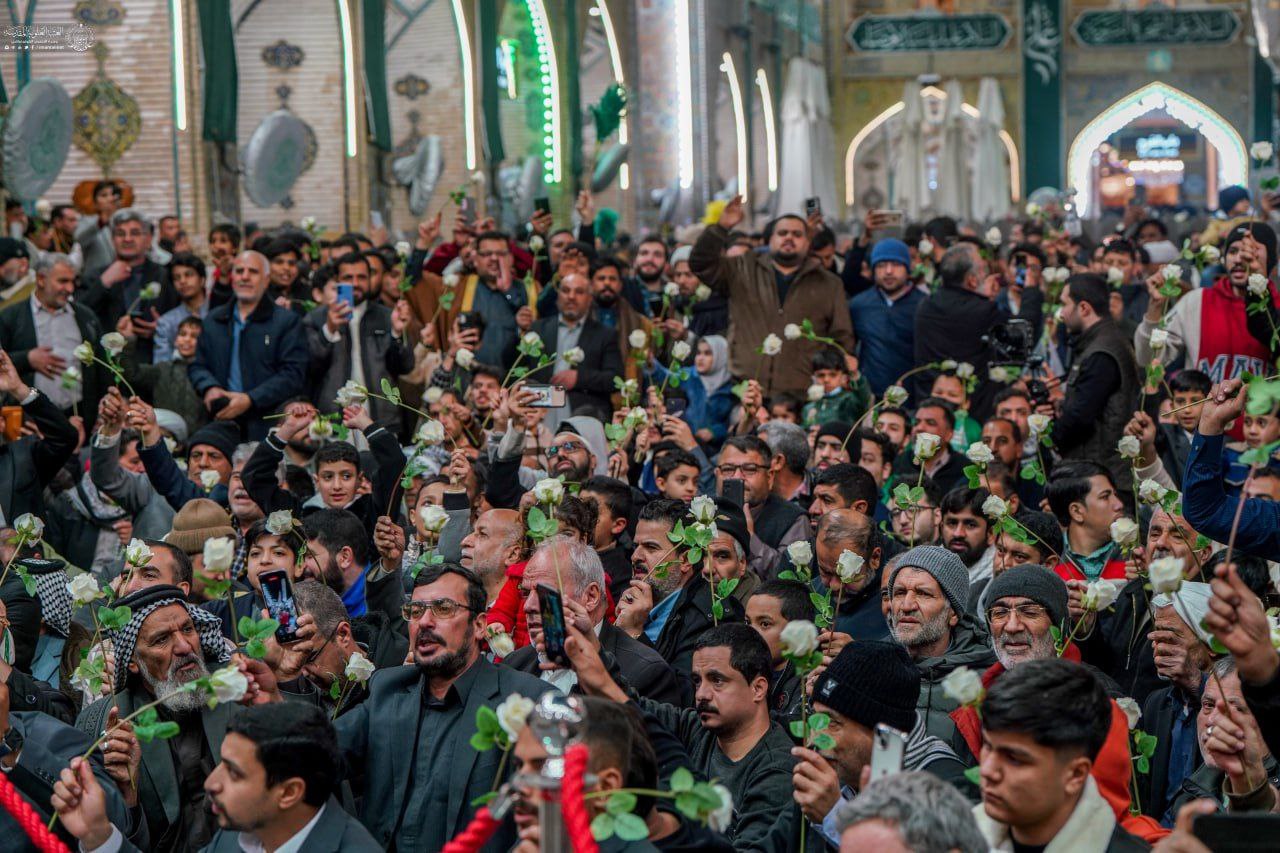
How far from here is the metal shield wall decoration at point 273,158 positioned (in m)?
14.0

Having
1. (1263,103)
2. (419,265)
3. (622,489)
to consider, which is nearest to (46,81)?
(419,265)

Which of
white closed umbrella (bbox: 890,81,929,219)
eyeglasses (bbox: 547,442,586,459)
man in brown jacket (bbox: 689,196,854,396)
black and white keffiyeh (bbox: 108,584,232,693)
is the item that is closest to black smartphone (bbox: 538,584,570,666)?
black and white keffiyeh (bbox: 108,584,232,693)

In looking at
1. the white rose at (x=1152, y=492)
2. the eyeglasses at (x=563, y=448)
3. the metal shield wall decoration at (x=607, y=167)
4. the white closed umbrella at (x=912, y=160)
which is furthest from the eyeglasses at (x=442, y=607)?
the white closed umbrella at (x=912, y=160)

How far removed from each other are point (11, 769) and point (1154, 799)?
302cm

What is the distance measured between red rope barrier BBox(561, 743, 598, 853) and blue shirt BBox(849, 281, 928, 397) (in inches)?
297

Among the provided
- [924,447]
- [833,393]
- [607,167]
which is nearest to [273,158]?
[833,393]

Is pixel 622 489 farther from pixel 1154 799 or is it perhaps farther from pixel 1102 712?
pixel 1102 712

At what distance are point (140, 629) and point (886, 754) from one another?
92.3 inches

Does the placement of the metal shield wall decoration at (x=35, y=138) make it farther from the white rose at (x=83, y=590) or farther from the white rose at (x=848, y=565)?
the white rose at (x=848, y=565)

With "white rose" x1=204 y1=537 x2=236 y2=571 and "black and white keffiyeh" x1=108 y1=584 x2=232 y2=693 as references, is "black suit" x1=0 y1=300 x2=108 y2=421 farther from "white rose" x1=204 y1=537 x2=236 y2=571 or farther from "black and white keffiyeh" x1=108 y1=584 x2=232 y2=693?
"white rose" x1=204 y1=537 x2=236 y2=571

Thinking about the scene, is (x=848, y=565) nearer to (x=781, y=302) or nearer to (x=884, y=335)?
(x=781, y=302)

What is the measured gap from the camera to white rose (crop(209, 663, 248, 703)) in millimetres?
4379

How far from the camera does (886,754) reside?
368 cm

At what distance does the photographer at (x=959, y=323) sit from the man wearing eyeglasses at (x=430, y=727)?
5.49 meters
